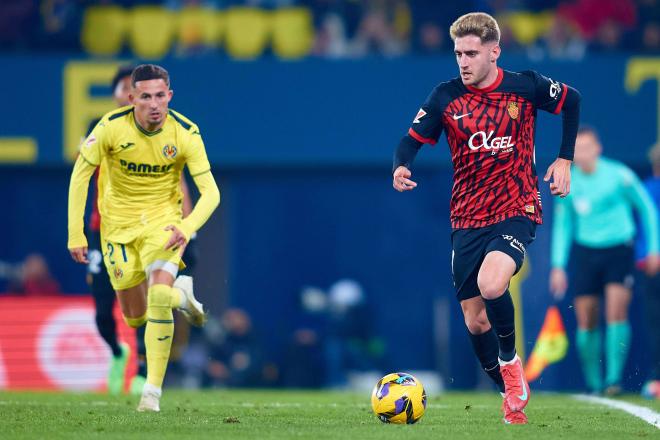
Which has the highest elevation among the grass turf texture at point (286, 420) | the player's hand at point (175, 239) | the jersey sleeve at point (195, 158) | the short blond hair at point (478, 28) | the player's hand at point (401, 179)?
the short blond hair at point (478, 28)

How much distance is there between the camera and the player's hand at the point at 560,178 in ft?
25.2

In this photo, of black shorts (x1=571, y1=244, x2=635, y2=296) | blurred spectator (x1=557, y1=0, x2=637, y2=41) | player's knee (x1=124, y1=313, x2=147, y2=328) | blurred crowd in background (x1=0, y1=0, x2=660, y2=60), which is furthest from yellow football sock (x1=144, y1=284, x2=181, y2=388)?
blurred spectator (x1=557, y1=0, x2=637, y2=41)

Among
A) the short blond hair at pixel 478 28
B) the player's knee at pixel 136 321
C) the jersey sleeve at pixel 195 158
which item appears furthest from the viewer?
the player's knee at pixel 136 321

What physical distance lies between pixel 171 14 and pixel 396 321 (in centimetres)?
504

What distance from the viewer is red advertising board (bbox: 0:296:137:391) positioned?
46.4 feet

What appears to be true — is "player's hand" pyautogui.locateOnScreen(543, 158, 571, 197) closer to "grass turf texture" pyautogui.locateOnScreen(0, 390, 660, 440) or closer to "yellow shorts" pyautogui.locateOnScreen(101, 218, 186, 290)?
"grass turf texture" pyautogui.locateOnScreen(0, 390, 660, 440)

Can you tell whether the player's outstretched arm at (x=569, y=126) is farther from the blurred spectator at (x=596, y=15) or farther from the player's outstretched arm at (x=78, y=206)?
the blurred spectator at (x=596, y=15)

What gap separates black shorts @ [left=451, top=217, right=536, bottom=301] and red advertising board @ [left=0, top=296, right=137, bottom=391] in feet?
22.3

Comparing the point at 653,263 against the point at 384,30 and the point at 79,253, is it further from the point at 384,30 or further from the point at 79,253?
the point at 384,30

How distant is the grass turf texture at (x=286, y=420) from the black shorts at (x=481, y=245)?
0.84 m

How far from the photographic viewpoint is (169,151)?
8.61 metres

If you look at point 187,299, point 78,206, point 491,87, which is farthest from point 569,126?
point 78,206

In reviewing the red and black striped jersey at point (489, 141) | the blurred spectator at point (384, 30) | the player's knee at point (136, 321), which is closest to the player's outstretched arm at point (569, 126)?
the red and black striped jersey at point (489, 141)

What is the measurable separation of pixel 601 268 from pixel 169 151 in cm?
512
